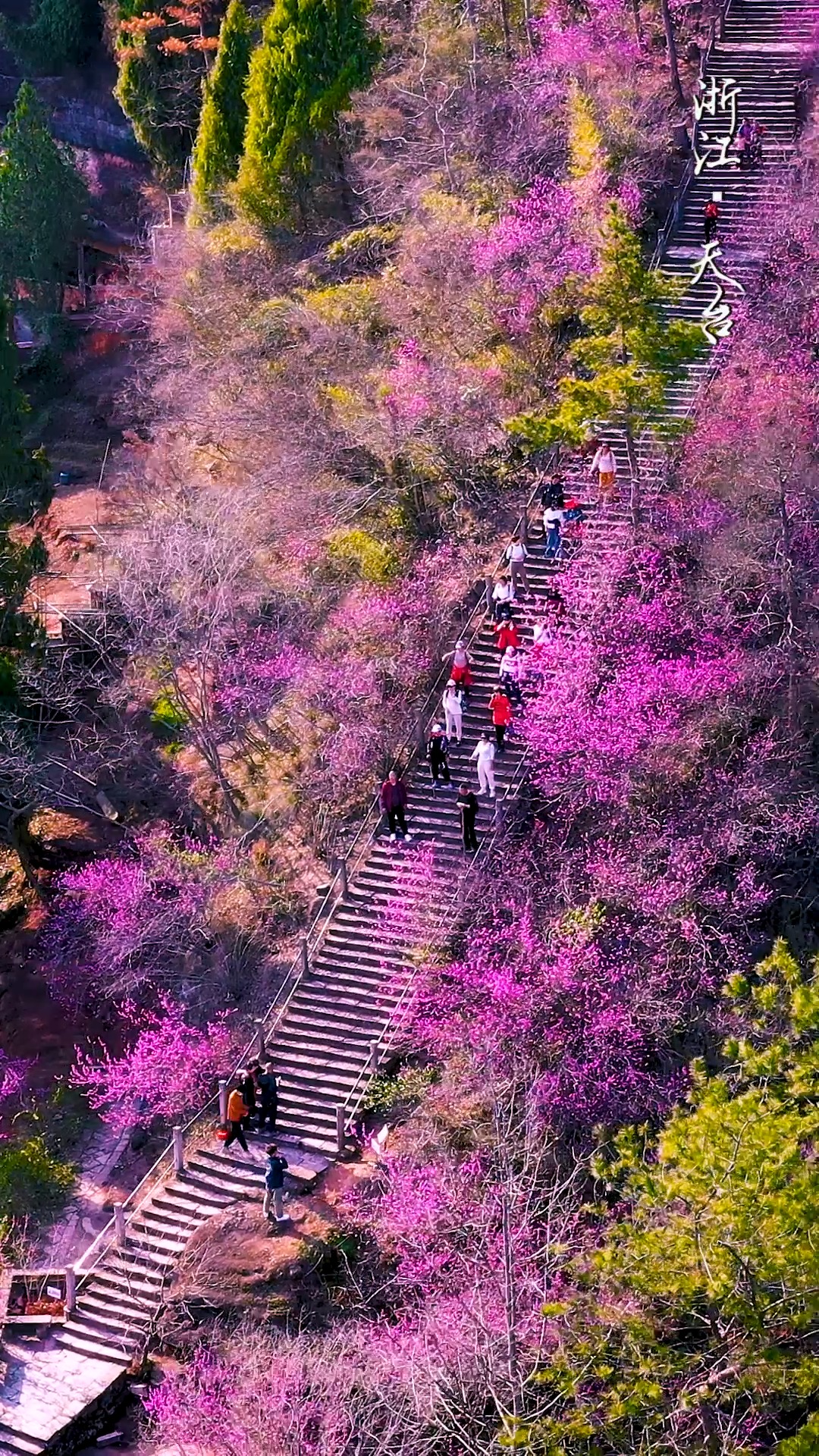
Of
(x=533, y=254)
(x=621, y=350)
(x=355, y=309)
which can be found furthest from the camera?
(x=355, y=309)

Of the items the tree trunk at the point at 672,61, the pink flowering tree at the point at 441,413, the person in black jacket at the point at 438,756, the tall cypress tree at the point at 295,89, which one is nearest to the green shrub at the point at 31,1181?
the person in black jacket at the point at 438,756

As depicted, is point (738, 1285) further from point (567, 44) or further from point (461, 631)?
point (567, 44)

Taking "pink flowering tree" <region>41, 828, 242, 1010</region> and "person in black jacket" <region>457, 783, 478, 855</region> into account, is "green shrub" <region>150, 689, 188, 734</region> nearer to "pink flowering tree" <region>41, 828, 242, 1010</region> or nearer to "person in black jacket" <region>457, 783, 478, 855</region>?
"pink flowering tree" <region>41, 828, 242, 1010</region>

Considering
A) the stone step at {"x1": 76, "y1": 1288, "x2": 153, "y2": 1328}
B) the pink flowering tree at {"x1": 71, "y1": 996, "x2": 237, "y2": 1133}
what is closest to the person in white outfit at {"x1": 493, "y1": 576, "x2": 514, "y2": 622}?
the pink flowering tree at {"x1": 71, "y1": 996, "x2": 237, "y2": 1133}

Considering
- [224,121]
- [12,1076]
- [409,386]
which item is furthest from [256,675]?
[224,121]

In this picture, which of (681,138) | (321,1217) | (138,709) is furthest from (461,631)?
(681,138)

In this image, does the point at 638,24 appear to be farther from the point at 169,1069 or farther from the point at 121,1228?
the point at 121,1228
